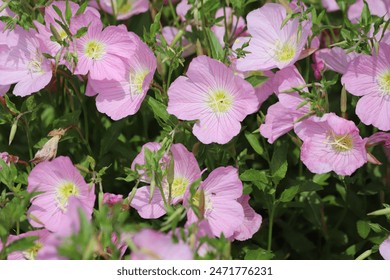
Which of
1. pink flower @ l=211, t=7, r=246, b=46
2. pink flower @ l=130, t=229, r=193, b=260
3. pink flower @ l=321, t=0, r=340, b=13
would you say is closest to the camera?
pink flower @ l=130, t=229, r=193, b=260

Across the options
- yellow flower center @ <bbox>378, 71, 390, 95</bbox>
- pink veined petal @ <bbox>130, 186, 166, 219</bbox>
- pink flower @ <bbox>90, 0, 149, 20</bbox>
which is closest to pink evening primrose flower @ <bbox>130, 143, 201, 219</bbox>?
pink veined petal @ <bbox>130, 186, 166, 219</bbox>

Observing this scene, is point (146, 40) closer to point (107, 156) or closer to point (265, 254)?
point (107, 156)

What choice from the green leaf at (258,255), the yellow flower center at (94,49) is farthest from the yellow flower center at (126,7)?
the green leaf at (258,255)

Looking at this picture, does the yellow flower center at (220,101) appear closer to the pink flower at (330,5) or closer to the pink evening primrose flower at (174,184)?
the pink evening primrose flower at (174,184)

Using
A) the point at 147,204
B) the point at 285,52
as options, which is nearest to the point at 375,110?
the point at 285,52

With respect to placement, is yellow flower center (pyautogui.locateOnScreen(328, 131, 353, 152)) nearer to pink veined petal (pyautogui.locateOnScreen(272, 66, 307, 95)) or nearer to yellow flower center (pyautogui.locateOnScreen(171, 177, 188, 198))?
pink veined petal (pyautogui.locateOnScreen(272, 66, 307, 95))

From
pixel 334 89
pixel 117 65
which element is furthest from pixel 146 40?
pixel 334 89
